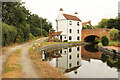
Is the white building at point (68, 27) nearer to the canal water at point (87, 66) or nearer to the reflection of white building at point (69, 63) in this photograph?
the reflection of white building at point (69, 63)

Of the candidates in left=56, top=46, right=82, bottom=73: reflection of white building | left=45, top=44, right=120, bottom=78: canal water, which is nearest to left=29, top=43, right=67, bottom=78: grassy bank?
left=45, top=44, right=120, bottom=78: canal water

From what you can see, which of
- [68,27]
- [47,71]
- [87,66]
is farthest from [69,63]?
[68,27]

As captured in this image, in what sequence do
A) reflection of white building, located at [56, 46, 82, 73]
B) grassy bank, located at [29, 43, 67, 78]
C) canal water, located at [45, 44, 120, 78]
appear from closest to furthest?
grassy bank, located at [29, 43, 67, 78]
canal water, located at [45, 44, 120, 78]
reflection of white building, located at [56, 46, 82, 73]

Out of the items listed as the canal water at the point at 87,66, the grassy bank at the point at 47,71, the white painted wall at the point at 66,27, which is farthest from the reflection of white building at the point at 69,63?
the white painted wall at the point at 66,27

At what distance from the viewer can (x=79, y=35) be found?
36531mm

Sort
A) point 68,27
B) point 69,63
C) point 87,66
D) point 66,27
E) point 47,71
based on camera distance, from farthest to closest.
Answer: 1. point 68,27
2. point 66,27
3. point 69,63
4. point 87,66
5. point 47,71

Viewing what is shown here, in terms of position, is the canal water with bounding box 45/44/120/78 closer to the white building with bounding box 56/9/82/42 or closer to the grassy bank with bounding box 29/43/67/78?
the grassy bank with bounding box 29/43/67/78

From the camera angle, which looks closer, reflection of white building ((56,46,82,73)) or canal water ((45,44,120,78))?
canal water ((45,44,120,78))

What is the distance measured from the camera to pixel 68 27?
33562mm

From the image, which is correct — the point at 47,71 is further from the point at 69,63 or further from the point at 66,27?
the point at 66,27

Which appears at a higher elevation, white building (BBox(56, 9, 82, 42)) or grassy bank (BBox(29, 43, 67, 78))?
white building (BBox(56, 9, 82, 42))

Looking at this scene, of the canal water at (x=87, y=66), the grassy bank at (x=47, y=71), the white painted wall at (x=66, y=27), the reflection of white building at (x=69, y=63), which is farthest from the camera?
the white painted wall at (x=66, y=27)

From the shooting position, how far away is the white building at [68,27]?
1318 inches

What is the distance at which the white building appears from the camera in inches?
1318
